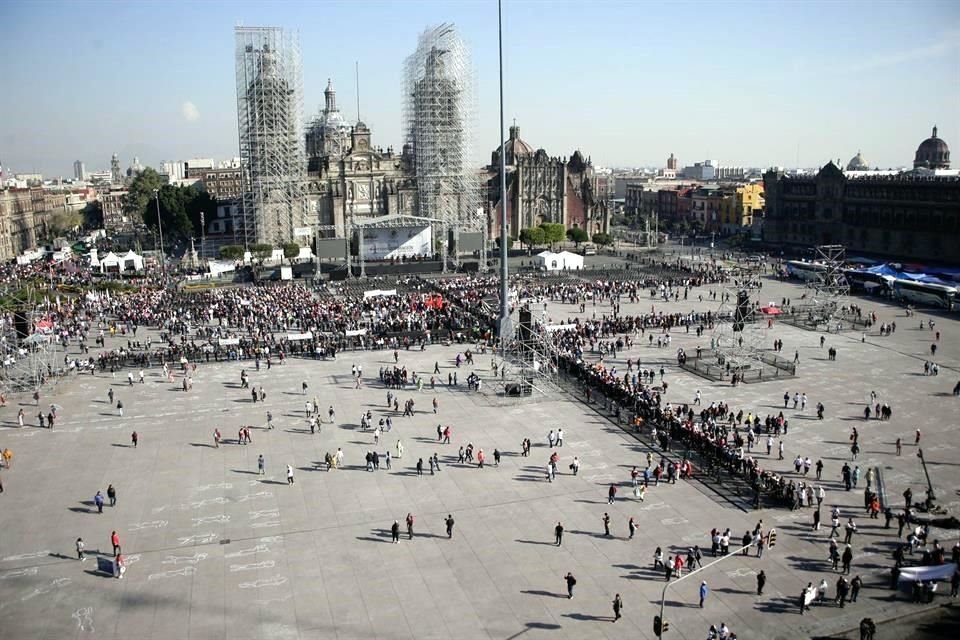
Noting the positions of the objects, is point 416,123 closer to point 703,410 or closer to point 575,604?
point 703,410

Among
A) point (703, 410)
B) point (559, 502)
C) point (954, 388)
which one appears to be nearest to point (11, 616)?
point (559, 502)

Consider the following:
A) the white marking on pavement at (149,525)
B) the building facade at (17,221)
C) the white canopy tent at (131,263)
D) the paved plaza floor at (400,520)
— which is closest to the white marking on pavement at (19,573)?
the paved plaza floor at (400,520)

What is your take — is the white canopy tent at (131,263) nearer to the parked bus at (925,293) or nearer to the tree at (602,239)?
the tree at (602,239)

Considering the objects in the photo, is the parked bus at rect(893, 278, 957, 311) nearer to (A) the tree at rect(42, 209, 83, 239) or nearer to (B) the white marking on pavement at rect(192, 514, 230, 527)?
(B) the white marking on pavement at rect(192, 514, 230, 527)

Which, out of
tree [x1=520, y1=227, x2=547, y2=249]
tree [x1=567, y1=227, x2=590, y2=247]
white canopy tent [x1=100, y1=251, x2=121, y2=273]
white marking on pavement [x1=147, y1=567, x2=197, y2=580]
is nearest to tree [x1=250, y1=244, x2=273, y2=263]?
white canopy tent [x1=100, y1=251, x2=121, y2=273]

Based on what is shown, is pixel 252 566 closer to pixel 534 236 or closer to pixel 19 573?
pixel 19 573
